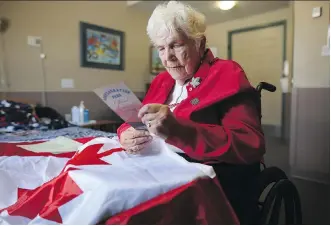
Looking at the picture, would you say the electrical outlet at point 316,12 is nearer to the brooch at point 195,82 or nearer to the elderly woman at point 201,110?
the elderly woman at point 201,110

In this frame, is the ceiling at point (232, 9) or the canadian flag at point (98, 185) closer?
the canadian flag at point (98, 185)

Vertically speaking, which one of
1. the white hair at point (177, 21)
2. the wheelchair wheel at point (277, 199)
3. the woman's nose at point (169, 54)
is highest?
the white hair at point (177, 21)

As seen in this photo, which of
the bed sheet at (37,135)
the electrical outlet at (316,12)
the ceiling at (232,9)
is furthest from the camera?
the ceiling at (232,9)

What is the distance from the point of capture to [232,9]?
10.7ft

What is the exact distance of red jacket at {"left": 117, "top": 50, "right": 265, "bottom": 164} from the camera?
63 centimetres

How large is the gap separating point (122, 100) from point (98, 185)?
207 millimetres

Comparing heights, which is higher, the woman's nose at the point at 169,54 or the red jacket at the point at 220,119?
the woman's nose at the point at 169,54

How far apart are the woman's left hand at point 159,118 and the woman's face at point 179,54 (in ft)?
0.97

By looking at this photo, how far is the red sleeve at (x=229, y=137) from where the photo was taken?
63cm

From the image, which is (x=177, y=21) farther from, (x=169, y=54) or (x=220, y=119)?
(x=220, y=119)

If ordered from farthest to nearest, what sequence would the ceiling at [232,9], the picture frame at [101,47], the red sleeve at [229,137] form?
the ceiling at [232,9] < the picture frame at [101,47] < the red sleeve at [229,137]

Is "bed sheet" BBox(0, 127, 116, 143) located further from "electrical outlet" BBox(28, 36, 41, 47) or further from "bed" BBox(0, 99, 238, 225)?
"electrical outlet" BBox(28, 36, 41, 47)

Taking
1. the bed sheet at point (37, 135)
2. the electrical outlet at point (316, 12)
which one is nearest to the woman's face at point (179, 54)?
the bed sheet at point (37, 135)

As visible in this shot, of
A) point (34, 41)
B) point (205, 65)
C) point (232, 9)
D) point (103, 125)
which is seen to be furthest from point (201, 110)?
point (232, 9)
